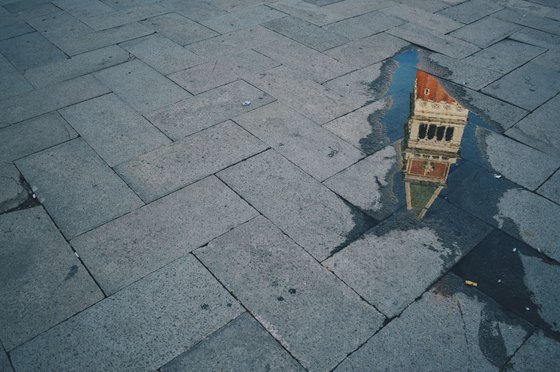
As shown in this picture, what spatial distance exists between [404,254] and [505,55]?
597cm

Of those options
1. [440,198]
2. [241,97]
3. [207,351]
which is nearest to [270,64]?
[241,97]

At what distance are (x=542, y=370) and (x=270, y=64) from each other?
6.28m

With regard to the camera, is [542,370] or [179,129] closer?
[542,370]

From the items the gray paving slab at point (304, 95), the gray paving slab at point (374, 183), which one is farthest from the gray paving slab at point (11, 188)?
the gray paving slab at point (304, 95)

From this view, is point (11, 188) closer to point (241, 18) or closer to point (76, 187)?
point (76, 187)

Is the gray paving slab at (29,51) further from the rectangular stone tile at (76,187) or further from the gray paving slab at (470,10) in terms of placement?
the gray paving slab at (470,10)

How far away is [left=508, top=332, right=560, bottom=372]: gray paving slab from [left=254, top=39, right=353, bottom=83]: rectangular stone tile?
16.8 feet

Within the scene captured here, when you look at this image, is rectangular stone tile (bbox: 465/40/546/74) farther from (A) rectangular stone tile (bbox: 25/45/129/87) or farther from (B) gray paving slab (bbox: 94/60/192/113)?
(A) rectangular stone tile (bbox: 25/45/129/87)

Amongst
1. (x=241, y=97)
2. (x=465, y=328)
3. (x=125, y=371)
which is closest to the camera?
(x=125, y=371)

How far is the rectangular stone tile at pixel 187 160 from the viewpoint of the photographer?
17.3 ft

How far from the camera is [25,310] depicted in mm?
3891

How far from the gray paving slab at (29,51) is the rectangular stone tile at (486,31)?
8.25m

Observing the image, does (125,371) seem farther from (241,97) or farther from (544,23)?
(544,23)

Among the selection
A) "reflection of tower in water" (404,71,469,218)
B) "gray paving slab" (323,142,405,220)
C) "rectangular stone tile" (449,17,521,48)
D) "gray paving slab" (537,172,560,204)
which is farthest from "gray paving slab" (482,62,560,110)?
"gray paving slab" (323,142,405,220)
